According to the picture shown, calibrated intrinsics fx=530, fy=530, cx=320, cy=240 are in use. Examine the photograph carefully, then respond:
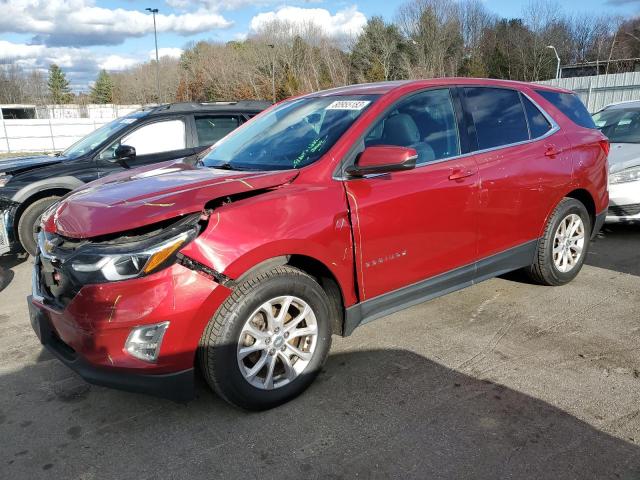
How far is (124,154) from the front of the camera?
6.29 meters

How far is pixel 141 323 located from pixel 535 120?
11.4ft

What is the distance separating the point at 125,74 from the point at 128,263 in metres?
96.8

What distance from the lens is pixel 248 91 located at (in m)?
53.3

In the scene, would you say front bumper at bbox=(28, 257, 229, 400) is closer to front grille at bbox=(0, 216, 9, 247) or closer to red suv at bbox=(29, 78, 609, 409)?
red suv at bbox=(29, 78, 609, 409)

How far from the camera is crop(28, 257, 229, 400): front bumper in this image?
2.53 m

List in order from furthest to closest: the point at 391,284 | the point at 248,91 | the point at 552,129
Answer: the point at 248,91 → the point at 552,129 → the point at 391,284

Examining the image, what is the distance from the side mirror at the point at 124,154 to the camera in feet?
20.6

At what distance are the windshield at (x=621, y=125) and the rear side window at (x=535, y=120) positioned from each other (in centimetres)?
352

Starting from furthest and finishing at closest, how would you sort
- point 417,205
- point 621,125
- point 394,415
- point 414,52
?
point 414,52
point 621,125
point 417,205
point 394,415

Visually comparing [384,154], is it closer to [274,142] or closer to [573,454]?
[274,142]

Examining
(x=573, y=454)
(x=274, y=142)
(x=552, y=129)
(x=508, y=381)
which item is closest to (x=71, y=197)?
(x=274, y=142)

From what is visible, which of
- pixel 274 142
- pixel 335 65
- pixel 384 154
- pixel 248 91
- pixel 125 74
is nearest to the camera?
pixel 384 154

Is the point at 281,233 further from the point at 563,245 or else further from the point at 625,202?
the point at 625,202

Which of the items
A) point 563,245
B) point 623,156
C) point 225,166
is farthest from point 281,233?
point 623,156
